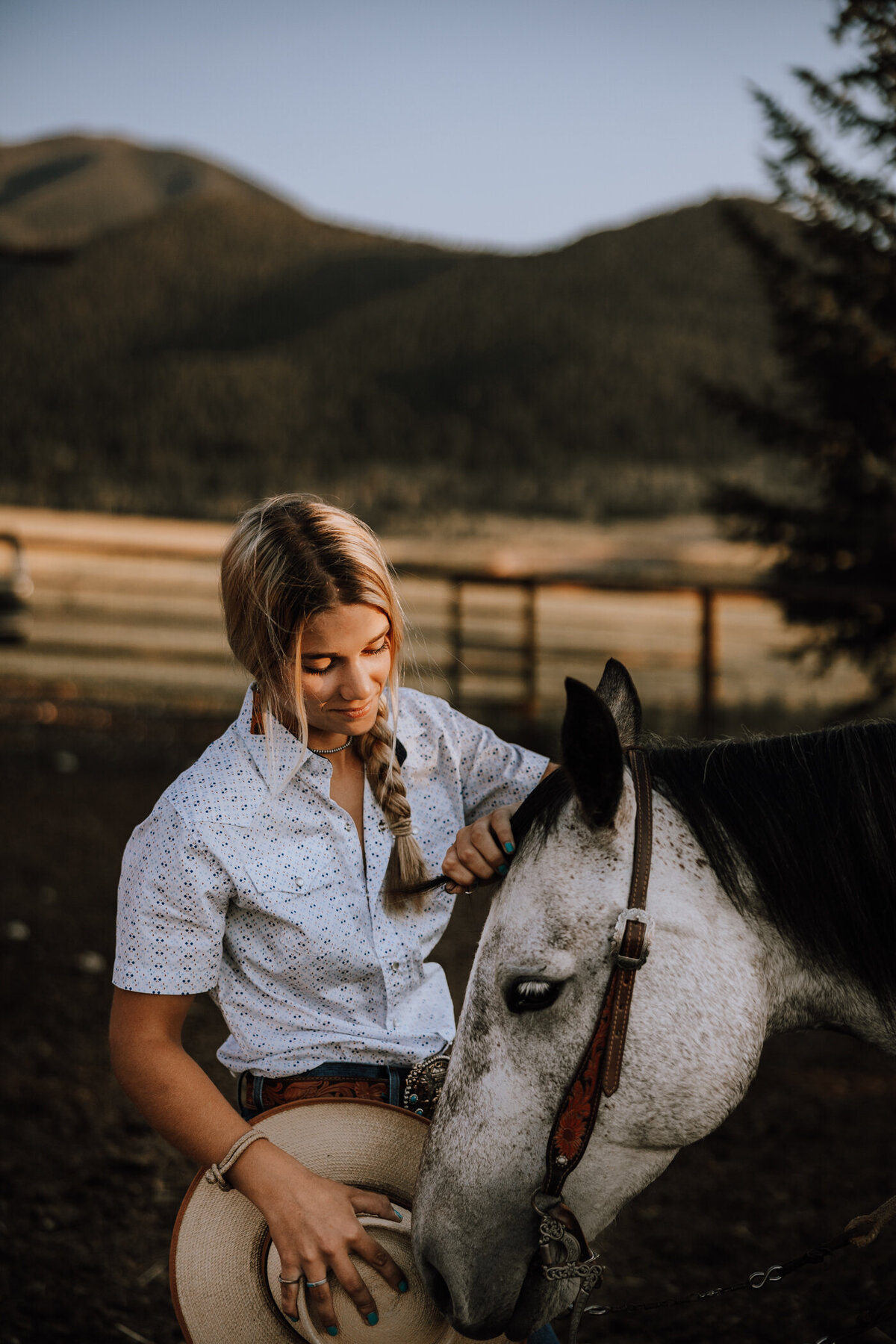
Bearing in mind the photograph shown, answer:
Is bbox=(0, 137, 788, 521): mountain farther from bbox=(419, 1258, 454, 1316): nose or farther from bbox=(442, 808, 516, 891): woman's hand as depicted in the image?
bbox=(419, 1258, 454, 1316): nose

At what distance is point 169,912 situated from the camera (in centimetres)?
134

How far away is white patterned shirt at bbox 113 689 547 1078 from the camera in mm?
1350

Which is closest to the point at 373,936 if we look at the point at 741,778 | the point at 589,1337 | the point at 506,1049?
the point at 506,1049

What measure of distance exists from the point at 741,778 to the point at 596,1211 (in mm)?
558

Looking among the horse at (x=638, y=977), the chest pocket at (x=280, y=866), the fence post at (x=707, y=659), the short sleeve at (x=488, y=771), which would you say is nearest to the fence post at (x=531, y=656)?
the fence post at (x=707, y=659)

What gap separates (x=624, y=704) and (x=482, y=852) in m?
0.29

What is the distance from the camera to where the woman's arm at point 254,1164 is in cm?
122

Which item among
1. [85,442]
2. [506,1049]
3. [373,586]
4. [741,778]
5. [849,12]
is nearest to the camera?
[506,1049]

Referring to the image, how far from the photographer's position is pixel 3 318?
32.0 m

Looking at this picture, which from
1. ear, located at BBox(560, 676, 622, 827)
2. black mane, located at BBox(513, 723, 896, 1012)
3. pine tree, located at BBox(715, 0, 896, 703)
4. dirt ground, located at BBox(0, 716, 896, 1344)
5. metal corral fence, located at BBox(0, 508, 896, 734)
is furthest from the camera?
metal corral fence, located at BBox(0, 508, 896, 734)

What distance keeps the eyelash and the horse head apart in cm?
38

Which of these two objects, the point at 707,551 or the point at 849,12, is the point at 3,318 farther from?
the point at 849,12

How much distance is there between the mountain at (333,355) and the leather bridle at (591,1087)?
77.8 feet

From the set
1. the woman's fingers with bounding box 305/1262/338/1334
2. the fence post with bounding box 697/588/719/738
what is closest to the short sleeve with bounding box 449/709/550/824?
the woman's fingers with bounding box 305/1262/338/1334
